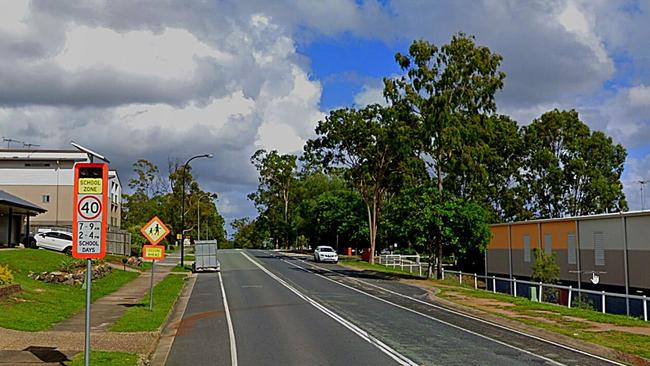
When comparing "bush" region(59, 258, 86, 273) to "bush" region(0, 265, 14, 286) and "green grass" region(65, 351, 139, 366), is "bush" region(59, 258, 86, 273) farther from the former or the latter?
"green grass" region(65, 351, 139, 366)

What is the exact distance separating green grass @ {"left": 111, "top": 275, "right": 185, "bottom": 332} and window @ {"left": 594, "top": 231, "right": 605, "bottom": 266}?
77.0ft

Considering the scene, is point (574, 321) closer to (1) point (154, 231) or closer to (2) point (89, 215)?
(1) point (154, 231)

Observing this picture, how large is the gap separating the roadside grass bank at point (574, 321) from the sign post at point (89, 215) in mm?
11286

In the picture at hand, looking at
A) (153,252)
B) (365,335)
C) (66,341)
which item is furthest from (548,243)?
(66,341)

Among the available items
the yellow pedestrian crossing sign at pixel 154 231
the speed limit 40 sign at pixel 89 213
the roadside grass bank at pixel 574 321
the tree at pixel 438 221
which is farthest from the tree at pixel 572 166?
the speed limit 40 sign at pixel 89 213

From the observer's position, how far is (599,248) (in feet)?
137

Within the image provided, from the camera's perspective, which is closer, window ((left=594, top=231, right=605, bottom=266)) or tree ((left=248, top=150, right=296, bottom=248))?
window ((left=594, top=231, right=605, bottom=266))

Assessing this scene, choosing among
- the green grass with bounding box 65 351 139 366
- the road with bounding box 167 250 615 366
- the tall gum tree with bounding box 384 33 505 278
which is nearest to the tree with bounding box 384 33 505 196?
the tall gum tree with bounding box 384 33 505 278

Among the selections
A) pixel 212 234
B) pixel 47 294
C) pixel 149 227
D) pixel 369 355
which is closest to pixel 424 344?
pixel 369 355

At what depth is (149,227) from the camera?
989 inches

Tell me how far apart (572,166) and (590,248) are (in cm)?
2892

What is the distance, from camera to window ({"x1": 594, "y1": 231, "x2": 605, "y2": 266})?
4131cm

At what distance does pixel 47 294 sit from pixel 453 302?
15398mm

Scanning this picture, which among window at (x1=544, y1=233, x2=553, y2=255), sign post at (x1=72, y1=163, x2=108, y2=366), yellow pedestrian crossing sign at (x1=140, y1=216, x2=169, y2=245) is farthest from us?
window at (x1=544, y1=233, x2=553, y2=255)
